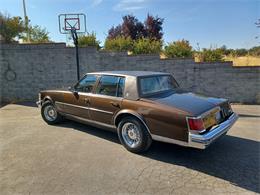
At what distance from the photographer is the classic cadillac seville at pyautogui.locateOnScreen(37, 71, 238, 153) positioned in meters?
3.44

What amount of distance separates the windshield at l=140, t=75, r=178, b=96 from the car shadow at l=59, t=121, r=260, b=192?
1169mm

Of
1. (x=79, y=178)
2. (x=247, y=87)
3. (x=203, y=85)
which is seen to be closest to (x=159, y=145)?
(x=79, y=178)

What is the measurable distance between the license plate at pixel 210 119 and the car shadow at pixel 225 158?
690 mm

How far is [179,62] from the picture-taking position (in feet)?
28.9

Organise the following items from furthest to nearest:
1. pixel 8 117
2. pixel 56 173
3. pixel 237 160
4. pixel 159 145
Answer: pixel 8 117 → pixel 159 145 → pixel 237 160 → pixel 56 173

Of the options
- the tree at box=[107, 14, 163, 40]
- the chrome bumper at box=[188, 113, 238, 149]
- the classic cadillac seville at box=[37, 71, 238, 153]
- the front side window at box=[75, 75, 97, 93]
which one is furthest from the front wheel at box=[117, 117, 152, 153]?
the tree at box=[107, 14, 163, 40]

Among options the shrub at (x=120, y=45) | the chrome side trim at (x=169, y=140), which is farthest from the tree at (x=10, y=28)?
the chrome side trim at (x=169, y=140)

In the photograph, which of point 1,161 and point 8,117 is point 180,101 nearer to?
point 1,161

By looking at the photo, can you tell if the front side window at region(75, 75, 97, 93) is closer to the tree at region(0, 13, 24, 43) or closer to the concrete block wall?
the concrete block wall

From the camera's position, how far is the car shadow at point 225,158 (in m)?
3.28

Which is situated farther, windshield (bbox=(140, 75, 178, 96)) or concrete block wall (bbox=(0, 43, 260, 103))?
concrete block wall (bbox=(0, 43, 260, 103))

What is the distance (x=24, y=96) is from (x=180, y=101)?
797 centimetres

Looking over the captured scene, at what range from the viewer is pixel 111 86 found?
4.62 meters

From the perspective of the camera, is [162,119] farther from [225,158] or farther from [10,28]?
[10,28]
